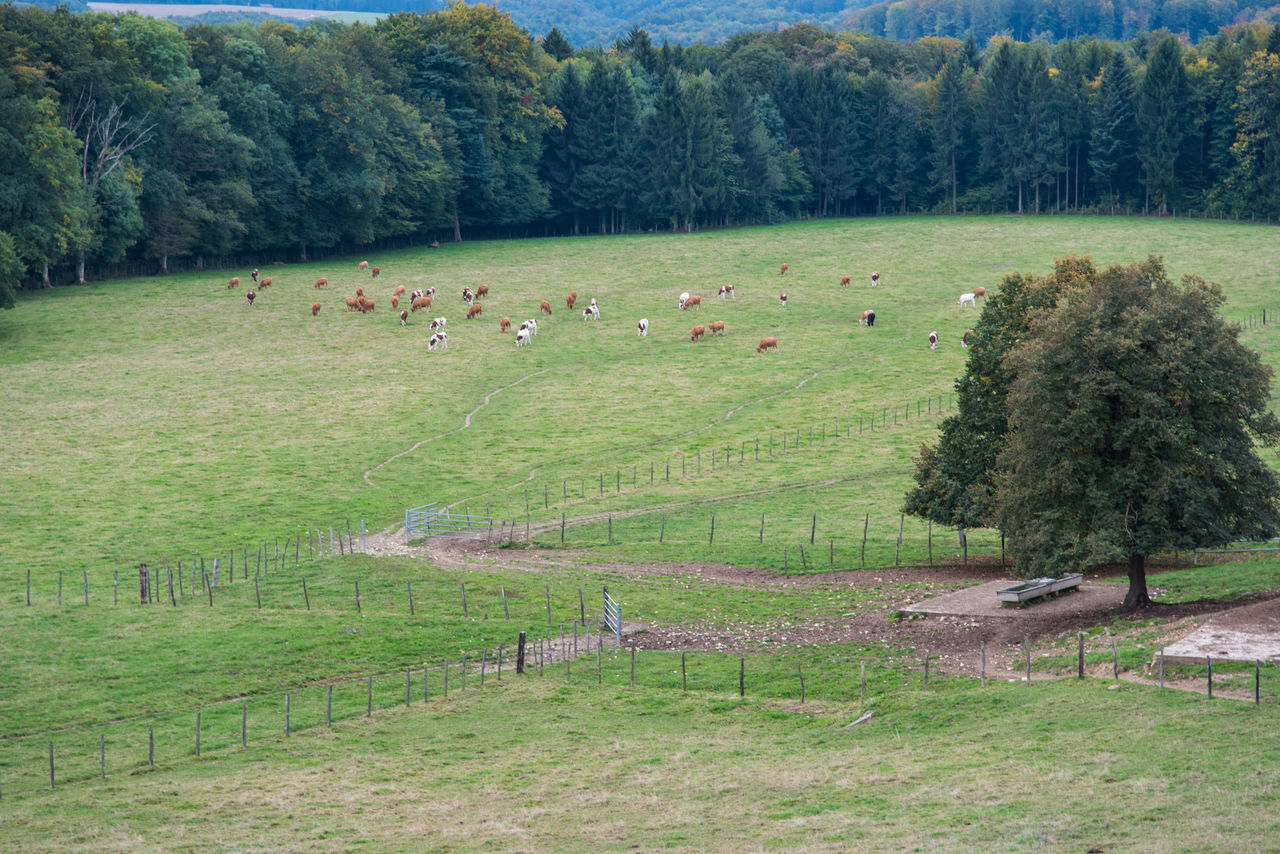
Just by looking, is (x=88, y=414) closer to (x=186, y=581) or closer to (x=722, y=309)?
(x=186, y=581)

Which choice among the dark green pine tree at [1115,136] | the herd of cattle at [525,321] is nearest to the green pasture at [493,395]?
the herd of cattle at [525,321]

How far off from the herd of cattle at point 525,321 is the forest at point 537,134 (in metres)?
12.1

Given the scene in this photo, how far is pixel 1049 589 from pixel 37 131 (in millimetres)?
73887

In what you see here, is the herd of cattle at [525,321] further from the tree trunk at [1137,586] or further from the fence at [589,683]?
the fence at [589,683]

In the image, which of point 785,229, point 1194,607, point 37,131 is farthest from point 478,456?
point 785,229

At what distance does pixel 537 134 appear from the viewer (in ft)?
429

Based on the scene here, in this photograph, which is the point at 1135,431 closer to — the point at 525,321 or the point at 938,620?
the point at 938,620

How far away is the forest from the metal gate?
42.6 metres

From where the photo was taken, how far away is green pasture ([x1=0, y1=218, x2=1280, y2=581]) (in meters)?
50.5

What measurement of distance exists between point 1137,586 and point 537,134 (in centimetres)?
10532

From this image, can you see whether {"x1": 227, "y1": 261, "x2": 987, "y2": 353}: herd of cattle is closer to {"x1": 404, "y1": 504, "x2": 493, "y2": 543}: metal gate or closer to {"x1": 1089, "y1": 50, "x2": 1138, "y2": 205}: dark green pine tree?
{"x1": 404, "y1": 504, "x2": 493, "y2": 543}: metal gate

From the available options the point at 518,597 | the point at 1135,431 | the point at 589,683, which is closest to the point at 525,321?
the point at 518,597

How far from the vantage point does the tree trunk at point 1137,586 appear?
33.0m

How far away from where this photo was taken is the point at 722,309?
8812cm
